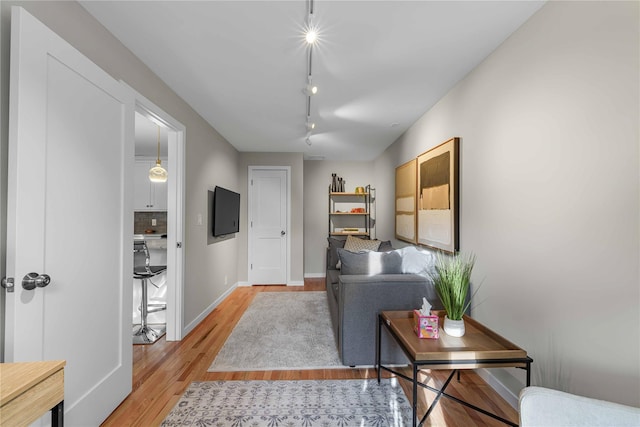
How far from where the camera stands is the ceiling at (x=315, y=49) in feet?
5.04

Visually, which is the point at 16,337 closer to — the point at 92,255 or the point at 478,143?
the point at 92,255

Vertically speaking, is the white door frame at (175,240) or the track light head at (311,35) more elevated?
the track light head at (311,35)

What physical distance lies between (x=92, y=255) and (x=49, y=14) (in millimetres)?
1252

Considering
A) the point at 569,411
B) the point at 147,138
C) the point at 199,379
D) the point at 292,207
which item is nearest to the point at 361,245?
the point at 292,207

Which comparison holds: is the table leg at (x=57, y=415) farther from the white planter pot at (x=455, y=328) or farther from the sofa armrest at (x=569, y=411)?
the white planter pot at (x=455, y=328)

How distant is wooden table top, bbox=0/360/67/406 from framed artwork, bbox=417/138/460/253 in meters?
2.53

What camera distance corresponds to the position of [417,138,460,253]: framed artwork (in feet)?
7.67

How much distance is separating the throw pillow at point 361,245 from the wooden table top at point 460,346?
7.15ft

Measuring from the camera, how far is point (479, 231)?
2.07 meters

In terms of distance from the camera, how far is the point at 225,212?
387 centimetres

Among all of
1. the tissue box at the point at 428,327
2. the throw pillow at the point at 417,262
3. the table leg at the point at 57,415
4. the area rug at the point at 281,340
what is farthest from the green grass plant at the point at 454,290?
the table leg at the point at 57,415

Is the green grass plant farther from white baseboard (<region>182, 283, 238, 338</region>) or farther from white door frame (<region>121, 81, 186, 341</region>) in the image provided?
white baseboard (<region>182, 283, 238, 338</region>)

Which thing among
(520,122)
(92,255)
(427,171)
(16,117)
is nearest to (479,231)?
(520,122)

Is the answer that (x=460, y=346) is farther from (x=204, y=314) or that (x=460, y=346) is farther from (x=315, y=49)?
(x=204, y=314)
